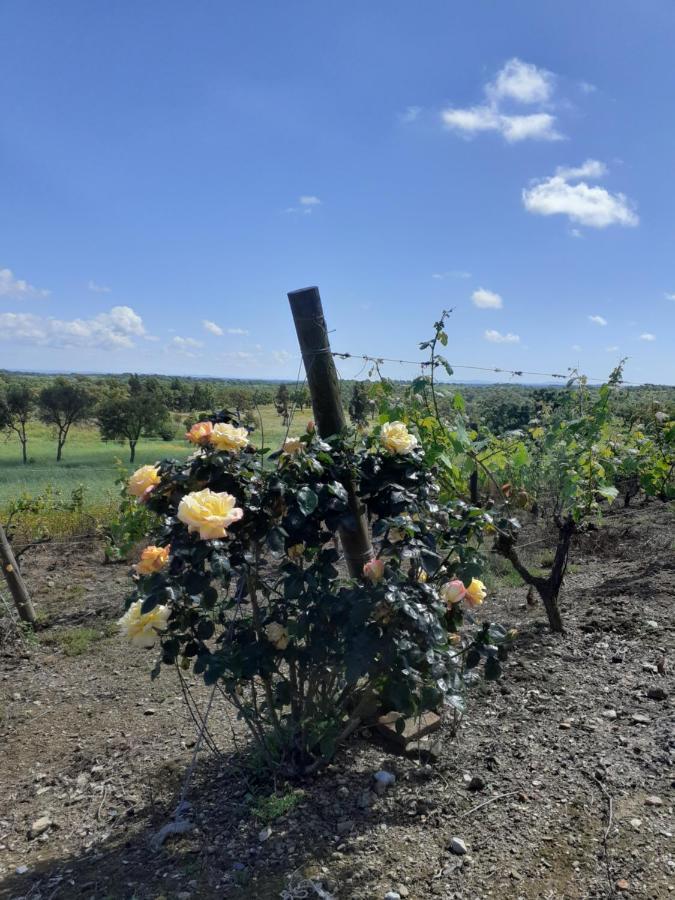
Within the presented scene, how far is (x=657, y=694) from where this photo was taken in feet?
8.41

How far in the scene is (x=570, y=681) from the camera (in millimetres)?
2734

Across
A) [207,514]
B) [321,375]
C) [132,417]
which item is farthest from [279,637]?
[132,417]

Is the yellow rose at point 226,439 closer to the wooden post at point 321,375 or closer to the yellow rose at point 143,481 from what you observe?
the yellow rose at point 143,481

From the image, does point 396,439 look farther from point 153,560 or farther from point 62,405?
point 62,405

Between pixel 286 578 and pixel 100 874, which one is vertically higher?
pixel 286 578

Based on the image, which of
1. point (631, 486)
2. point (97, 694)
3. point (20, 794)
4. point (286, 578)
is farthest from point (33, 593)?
point (631, 486)

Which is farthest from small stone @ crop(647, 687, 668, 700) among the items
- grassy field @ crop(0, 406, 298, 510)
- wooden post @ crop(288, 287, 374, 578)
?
grassy field @ crop(0, 406, 298, 510)

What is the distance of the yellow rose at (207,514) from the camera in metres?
1.43

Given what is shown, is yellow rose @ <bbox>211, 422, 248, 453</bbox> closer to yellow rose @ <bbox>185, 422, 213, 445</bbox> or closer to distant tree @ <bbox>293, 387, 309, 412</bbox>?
yellow rose @ <bbox>185, 422, 213, 445</bbox>

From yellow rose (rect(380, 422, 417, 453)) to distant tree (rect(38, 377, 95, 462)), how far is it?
22876 millimetres

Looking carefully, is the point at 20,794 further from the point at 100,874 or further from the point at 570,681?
the point at 570,681

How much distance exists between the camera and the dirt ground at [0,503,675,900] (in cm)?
168

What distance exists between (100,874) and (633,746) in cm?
→ 196

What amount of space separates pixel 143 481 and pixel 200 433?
0.21 meters
